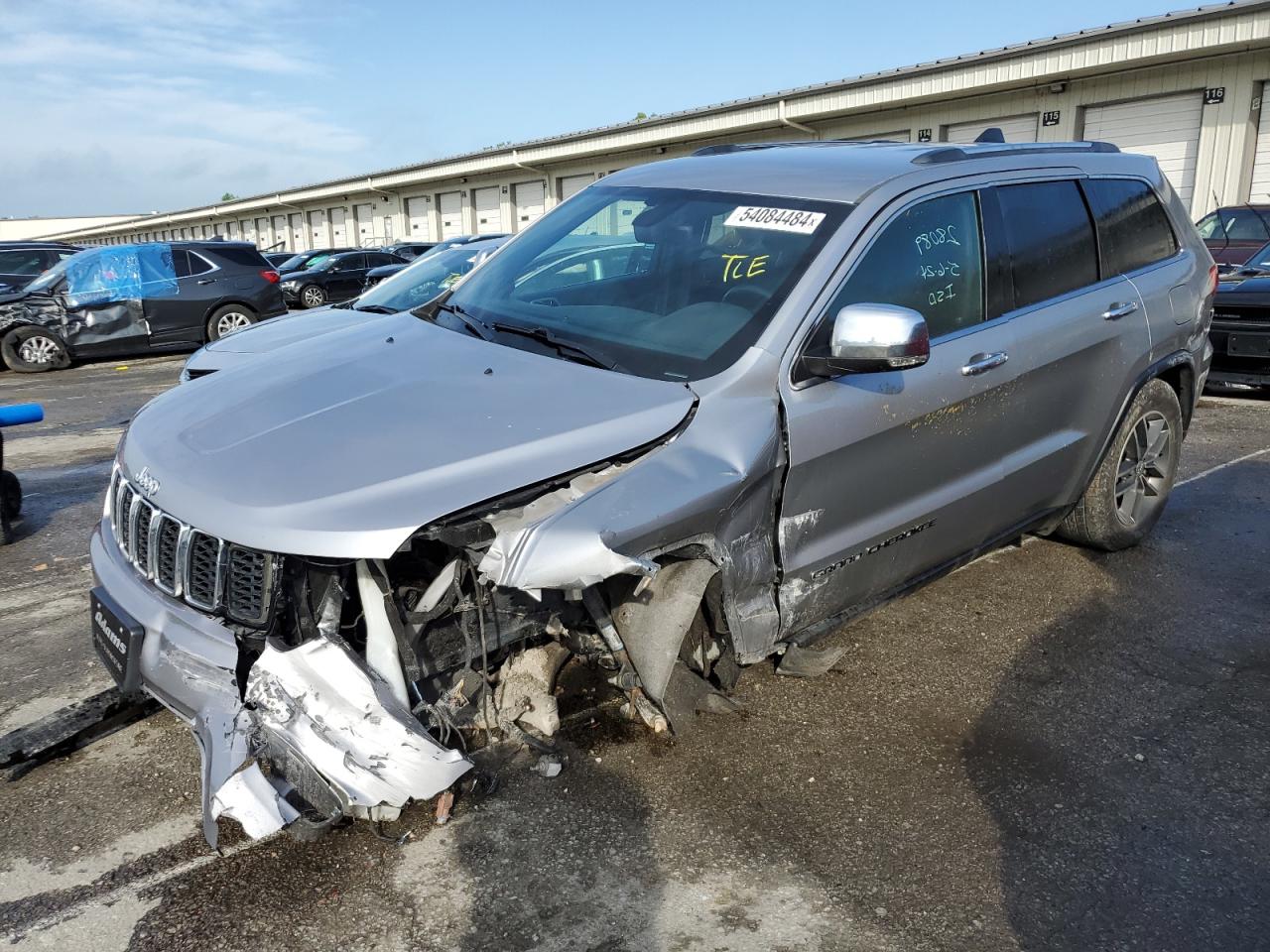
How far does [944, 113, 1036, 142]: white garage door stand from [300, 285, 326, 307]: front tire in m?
14.3

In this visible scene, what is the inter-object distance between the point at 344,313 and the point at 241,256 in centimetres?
979

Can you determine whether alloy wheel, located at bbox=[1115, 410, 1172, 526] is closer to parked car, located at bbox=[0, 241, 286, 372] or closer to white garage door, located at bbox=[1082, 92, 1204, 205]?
parked car, located at bbox=[0, 241, 286, 372]

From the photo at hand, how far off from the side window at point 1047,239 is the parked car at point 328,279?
19.9 meters

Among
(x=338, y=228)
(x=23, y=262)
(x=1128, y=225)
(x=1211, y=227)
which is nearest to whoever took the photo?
(x=1128, y=225)

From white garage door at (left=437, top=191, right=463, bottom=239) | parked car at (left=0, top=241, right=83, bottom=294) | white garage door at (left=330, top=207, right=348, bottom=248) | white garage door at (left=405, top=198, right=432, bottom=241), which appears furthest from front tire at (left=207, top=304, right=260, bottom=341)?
white garage door at (left=330, top=207, right=348, bottom=248)

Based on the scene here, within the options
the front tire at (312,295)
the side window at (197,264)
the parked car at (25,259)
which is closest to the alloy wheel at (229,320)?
the side window at (197,264)

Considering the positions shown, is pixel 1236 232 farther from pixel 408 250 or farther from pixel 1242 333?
pixel 408 250

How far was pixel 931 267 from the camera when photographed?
11.6ft

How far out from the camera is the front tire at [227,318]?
14.5 metres

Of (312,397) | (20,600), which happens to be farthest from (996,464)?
(20,600)

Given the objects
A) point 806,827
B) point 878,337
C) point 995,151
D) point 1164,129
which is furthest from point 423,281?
point 1164,129

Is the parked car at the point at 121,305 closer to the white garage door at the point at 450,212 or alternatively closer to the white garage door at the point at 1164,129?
the white garage door at the point at 1164,129

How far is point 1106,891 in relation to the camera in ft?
8.53

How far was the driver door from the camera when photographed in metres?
3.14
